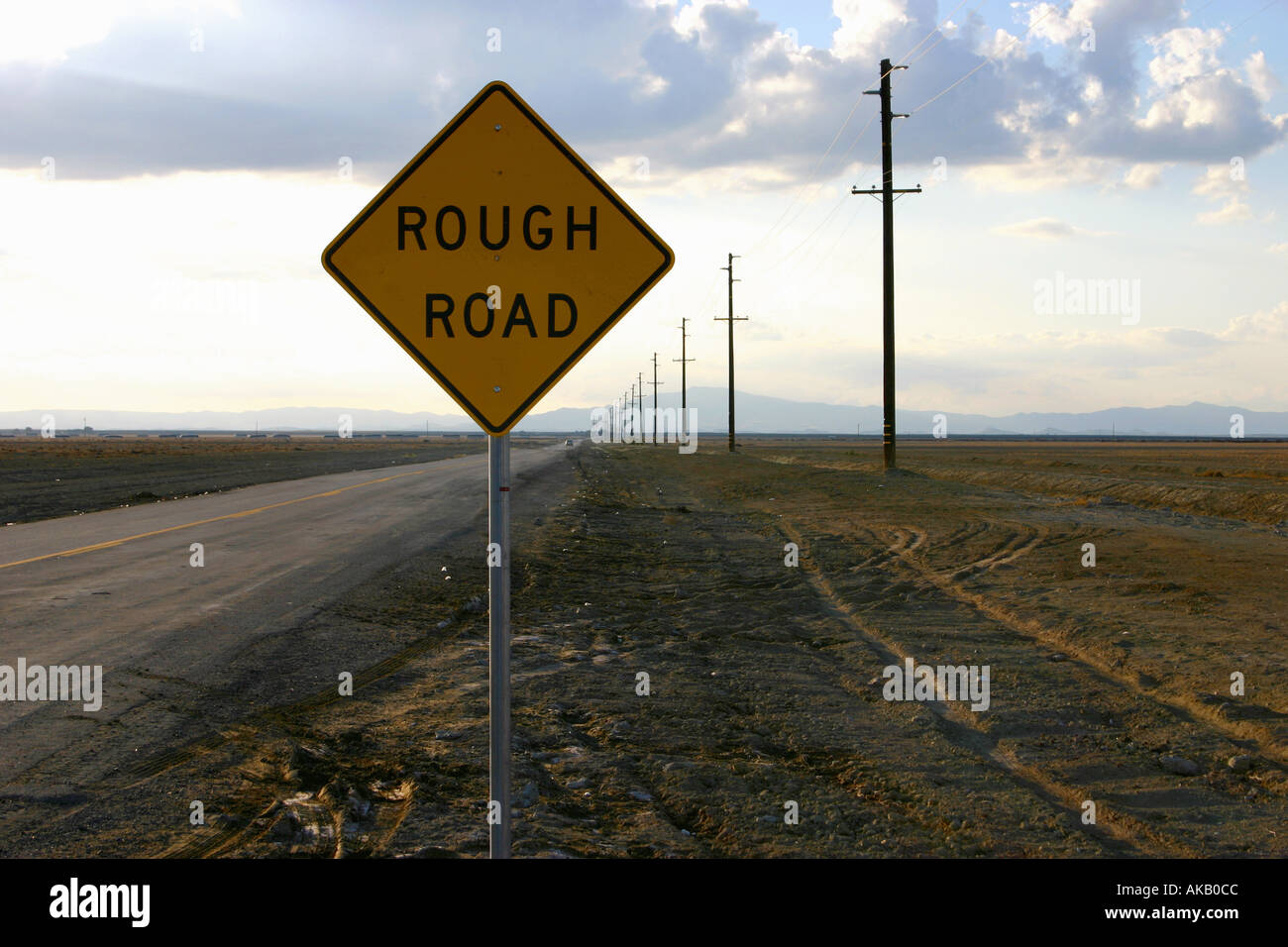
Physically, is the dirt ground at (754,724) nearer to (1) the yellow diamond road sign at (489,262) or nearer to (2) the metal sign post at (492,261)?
(2) the metal sign post at (492,261)

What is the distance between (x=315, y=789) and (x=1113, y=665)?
585cm

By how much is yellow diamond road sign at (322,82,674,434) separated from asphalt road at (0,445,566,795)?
10.9 feet

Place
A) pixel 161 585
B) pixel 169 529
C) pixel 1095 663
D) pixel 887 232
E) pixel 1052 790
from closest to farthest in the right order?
pixel 1052 790, pixel 1095 663, pixel 161 585, pixel 169 529, pixel 887 232

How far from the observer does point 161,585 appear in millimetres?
9883

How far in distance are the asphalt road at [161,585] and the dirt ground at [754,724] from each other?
47 cm

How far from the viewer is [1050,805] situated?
442 cm

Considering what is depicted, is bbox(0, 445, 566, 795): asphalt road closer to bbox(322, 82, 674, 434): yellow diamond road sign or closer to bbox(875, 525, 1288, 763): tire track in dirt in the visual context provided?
bbox(322, 82, 674, 434): yellow diamond road sign

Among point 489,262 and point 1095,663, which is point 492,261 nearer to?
point 489,262

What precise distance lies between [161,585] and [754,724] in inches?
286

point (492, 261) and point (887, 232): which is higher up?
point (887, 232)

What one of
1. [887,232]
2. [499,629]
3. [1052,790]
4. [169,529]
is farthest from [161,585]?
[887,232]

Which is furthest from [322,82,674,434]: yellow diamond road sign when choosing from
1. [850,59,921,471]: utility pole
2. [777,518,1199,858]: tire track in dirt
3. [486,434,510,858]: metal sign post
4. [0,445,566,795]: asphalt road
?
[850,59,921,471]: utility pole

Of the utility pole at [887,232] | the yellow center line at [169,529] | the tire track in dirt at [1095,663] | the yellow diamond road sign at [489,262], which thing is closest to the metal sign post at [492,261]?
the yellow diamond road sign at [489,262]

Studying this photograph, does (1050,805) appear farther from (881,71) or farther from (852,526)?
(881,71)
